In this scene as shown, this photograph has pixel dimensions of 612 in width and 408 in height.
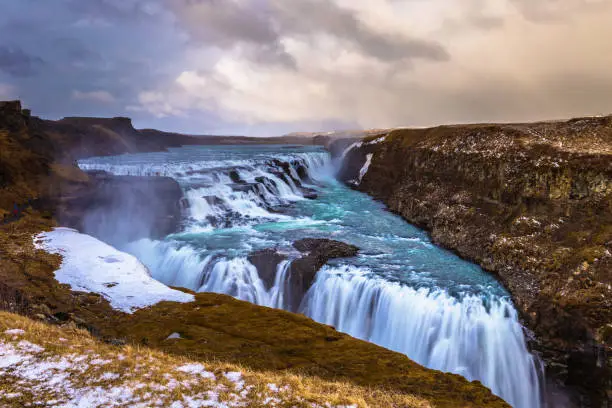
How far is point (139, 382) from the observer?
8.41m

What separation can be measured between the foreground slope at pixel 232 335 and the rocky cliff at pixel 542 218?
7.99 meters

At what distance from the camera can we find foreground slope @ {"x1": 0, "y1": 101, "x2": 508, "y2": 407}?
9.94 m

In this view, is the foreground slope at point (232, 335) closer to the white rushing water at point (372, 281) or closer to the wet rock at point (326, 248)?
the white rushing water at point (372, 281)

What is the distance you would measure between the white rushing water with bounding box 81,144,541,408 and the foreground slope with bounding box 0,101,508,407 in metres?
6.09

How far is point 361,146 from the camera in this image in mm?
58656

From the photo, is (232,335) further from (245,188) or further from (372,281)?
(245,188)

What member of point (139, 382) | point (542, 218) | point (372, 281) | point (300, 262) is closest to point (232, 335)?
point (139, 382)

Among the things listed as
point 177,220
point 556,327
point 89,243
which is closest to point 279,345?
point 556,327

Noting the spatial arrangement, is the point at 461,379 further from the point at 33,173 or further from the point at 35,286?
the point at 33,173

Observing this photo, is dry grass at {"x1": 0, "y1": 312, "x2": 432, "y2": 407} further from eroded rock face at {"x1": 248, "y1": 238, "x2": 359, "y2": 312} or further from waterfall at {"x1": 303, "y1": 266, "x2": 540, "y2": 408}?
eroded rock face at {"x1": 248, "y1": 238, "x2": 359, "y2": 312}

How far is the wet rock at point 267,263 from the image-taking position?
22656 mm

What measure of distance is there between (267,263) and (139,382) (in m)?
15.0

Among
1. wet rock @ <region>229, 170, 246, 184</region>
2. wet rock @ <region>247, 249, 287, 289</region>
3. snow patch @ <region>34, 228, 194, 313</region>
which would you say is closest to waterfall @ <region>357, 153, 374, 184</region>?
wet rock @ <region>229, 170, 246, 184</region>

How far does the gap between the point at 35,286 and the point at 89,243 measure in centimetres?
632
